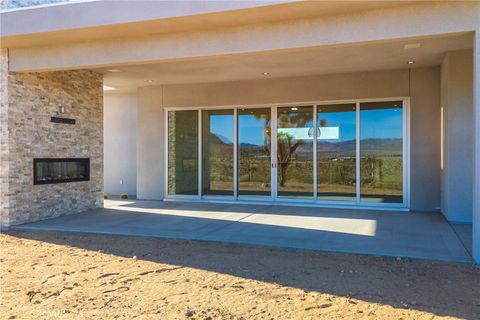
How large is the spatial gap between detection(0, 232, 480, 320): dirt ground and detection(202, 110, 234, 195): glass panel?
5.36 m

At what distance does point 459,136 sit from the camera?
8.39 metres

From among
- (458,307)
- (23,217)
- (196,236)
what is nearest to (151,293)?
(196,236)

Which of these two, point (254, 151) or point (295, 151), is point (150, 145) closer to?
point (254, 151)

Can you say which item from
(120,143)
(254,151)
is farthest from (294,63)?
(120,143)

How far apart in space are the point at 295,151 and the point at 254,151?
1.21m

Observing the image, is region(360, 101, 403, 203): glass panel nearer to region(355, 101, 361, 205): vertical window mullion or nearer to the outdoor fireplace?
region(355, 101, 361, 205): vertical window mullion

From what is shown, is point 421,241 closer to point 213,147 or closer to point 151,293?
point 151,293

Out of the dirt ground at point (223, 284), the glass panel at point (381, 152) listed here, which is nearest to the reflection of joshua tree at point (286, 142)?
the glass panel at point (381, 152)

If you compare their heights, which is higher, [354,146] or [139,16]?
[139,16]

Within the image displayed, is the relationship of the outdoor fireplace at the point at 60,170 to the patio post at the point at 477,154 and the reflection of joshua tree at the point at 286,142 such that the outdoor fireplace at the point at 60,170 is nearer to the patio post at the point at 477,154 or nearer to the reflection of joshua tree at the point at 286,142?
the reflection of joshua tree at the point at 286,142

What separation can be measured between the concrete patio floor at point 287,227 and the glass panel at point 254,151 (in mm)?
1032

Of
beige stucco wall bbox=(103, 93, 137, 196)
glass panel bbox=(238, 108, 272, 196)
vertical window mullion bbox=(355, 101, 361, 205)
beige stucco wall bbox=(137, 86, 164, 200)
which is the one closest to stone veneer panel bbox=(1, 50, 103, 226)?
beige stucco wall bbox=(137, 86, 164, 200)

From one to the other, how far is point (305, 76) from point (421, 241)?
18.3 ft

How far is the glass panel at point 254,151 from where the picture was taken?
11.5 metres
